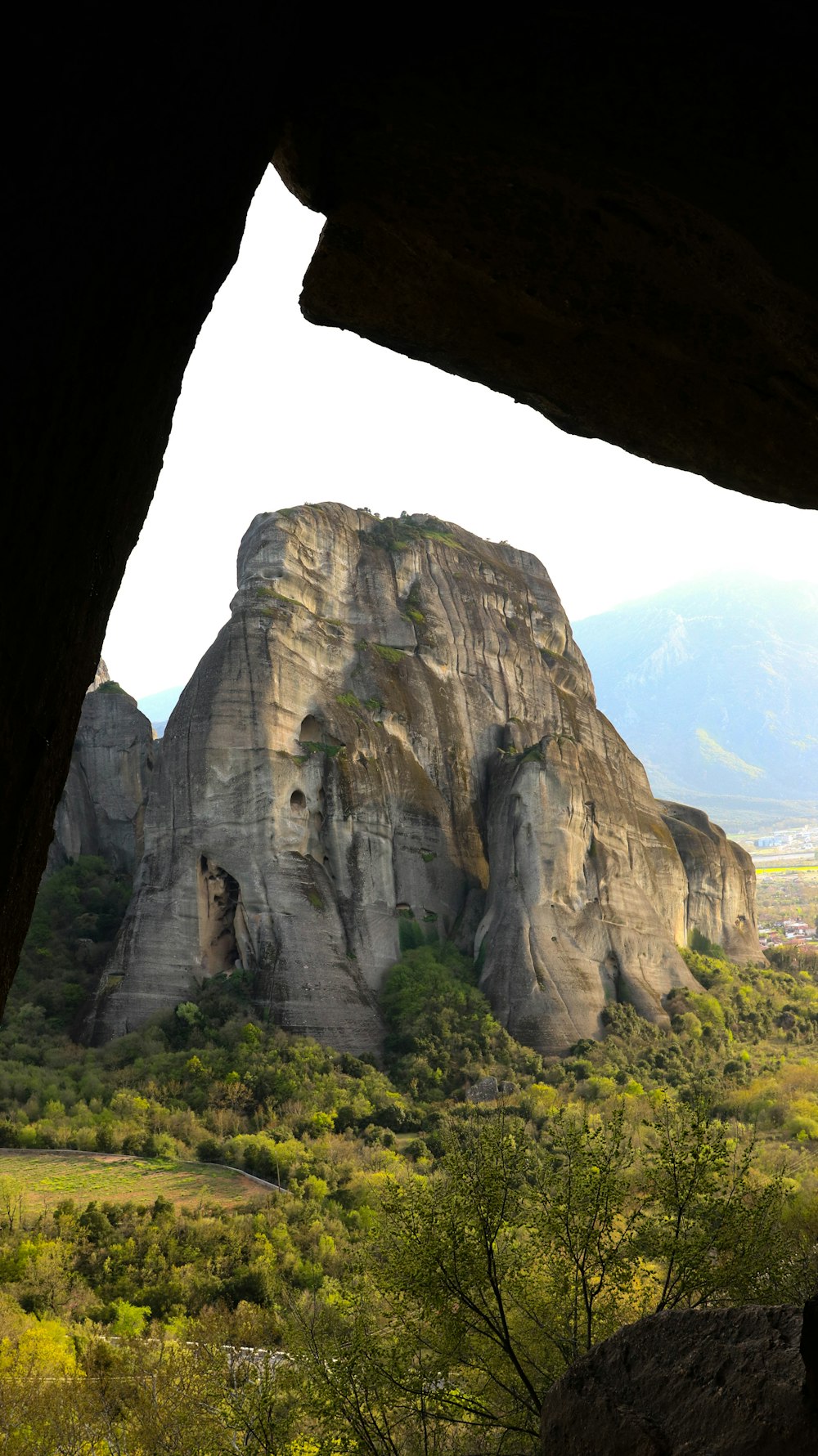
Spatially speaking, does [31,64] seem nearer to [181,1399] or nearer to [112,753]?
[181,1399]

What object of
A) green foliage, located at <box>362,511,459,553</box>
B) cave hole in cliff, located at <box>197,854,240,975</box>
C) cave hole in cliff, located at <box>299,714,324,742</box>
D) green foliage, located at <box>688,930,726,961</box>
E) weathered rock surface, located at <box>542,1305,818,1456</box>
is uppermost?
green foliage, located at <box>362,511,459,553</box>

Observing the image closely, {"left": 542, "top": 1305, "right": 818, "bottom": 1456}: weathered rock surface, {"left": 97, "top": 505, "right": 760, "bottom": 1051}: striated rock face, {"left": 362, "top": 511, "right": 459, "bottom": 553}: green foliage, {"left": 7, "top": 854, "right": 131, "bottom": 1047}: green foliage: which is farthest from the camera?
{"left": 362, "top": 511, "right": 459, "bottom": 553}: green foliage

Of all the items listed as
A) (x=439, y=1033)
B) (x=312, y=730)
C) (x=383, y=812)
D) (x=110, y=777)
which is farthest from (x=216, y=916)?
(x=110, y=777)

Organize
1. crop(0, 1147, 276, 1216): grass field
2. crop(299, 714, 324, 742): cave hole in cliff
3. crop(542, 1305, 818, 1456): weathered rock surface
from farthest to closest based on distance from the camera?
crop(299, 714, 324, 742): cave hole in cliff, crop(0, 1147, 276, 1216): grass field, crop(542, 1305, 818, 1456): weathered rock surface

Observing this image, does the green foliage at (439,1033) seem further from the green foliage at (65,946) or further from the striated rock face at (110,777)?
the striated rock face at (110,777)

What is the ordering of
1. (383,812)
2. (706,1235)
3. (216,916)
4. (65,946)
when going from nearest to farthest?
1. (706,1235)
2. (216,916)
3. (383,812)
4. (65,946)

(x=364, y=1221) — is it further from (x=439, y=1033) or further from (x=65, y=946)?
(x=65, y=946)

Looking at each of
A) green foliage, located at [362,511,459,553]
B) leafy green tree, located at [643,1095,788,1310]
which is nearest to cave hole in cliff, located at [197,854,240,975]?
green foliage, located at [362,511,459,553]

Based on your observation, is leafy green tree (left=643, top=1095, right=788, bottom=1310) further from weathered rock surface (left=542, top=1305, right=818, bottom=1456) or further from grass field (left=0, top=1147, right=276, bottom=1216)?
grass field (left=0, top=1147, right=276, bottom=1216)
